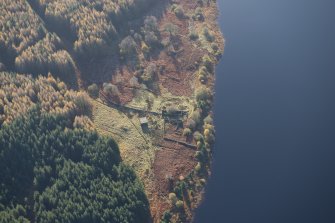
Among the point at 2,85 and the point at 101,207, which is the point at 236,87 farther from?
the point at 2,85

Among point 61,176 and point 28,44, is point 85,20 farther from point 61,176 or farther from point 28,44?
point 61,176

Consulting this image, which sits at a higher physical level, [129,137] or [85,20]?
[85,20]

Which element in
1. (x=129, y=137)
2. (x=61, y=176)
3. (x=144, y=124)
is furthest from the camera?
(x=144, y=124)

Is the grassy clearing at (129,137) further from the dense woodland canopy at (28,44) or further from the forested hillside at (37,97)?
the dense woodland canopy at (28,44)

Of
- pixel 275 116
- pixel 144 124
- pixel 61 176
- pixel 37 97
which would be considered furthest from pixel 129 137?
pixel 275 116

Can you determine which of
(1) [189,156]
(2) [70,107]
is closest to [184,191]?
(1) [189,156]

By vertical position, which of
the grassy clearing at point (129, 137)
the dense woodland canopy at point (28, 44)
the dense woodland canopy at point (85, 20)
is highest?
the dense woodland canopy at point (85, 20)

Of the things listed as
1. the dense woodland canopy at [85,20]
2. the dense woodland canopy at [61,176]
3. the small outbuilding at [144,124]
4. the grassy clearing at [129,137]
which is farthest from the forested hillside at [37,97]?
the dense woodland canopy at [85,20]

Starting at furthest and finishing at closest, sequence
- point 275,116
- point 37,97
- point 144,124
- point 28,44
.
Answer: point 275,116 < point 28,44 < point 144,124 < point 37,97
